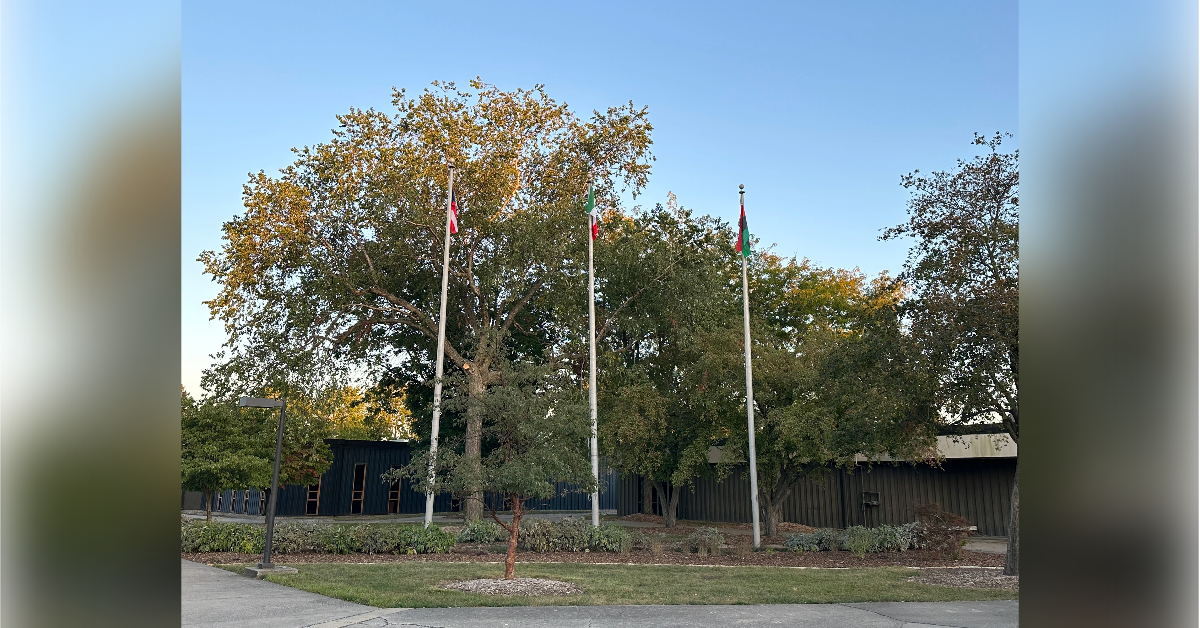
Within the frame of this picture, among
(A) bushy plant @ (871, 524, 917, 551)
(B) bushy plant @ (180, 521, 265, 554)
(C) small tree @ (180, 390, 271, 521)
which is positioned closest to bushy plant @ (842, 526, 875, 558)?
(A) bushy plant @ (871, 524, 917, 551)

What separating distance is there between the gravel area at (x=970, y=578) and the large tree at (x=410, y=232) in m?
13.3

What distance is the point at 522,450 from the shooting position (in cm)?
1333

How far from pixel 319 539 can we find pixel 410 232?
37.0ft

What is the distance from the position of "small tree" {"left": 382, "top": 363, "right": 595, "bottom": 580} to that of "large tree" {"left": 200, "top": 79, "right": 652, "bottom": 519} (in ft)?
36.2

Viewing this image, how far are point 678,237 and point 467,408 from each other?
17127 millimetres

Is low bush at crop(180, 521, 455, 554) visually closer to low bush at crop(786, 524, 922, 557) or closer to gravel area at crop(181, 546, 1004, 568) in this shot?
gravel area at crop(181, 546, 1004, 568)

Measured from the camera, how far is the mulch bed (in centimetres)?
1574

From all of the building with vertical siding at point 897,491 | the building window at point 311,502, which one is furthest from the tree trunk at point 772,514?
the building window at point 311,502

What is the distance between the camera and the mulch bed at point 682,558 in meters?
15.7
